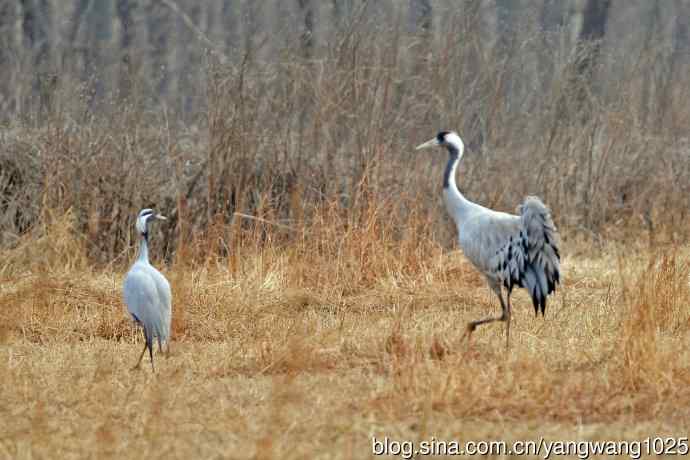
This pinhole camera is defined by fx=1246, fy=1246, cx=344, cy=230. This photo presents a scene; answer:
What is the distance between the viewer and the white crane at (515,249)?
23.9 feet

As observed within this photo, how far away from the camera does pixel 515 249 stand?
24.4ft

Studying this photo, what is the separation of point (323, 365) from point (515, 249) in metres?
1.58

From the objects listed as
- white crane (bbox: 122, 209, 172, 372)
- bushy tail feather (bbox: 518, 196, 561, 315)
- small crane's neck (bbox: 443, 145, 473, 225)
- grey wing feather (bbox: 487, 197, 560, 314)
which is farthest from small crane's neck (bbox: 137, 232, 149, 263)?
bushy tail feather (bbox: 518, 196, 561, 315)

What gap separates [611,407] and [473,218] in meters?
2.56

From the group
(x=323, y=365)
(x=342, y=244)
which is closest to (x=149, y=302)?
(x=323, y=365)

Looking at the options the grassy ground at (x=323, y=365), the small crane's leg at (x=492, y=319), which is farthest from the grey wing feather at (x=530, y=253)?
the grassy ground at (x=323, y=365)

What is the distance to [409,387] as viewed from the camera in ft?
18.2

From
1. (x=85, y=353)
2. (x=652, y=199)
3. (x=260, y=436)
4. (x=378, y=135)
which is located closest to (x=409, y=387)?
(x=260, y=436)

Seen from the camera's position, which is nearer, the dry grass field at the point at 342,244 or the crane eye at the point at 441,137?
the dry grass field at the point at 342,244

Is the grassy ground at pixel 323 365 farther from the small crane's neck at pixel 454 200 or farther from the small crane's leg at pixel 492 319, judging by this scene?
the small crane's neck at pixel 454 200

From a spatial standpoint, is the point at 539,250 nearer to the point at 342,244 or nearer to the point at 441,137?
the point at 441,137

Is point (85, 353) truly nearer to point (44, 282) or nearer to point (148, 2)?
point (44, 282)

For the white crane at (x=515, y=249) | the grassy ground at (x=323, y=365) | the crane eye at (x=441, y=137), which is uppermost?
the crane eye at (x=441, y=137)

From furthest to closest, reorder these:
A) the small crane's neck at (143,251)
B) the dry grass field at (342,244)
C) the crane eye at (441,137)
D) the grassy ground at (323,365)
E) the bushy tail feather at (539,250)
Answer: the crane eye at (441,137) < the small crane's neck at (143,251) < the bushy tail feather at (539,250) < the dry grass field at (342,244) < the grassy ground at (323,365)
